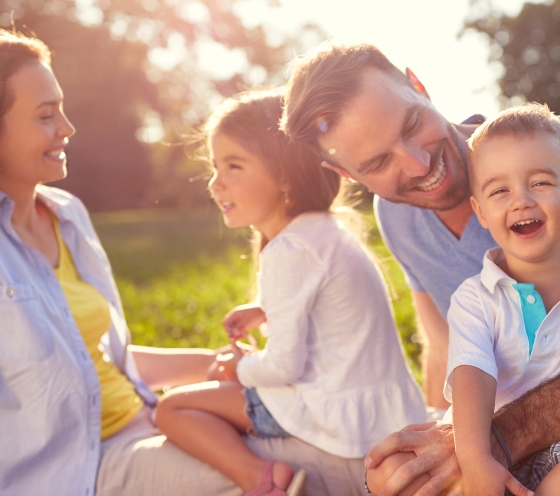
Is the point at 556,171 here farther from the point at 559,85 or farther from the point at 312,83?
the point at 559,85

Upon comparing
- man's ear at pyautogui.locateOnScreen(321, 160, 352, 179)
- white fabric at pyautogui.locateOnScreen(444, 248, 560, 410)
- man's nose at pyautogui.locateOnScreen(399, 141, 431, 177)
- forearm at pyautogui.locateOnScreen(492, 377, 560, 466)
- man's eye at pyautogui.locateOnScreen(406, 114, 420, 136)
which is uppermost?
man's eye at pyautogui.locateOnScreen(406, 114, 420, 136)

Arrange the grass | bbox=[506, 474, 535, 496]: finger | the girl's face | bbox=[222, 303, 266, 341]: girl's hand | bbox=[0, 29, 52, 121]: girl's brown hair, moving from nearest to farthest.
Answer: bbox=[506, 474, 535, 496]: finger → bbox=[0, 29, 52, 121]: girl's brown hair → the girl's face → bbox=[222, 303, 266, 341]: girl's hand → the grass

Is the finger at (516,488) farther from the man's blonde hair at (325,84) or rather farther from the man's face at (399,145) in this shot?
the man's blonde hair at (325,84)

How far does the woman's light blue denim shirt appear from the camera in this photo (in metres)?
2.60

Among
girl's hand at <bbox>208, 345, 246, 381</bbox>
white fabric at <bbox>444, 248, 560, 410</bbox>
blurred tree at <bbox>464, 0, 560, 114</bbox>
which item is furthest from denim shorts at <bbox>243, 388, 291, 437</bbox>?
blurred tree at <bbox>464, 0, 560, 114</bbox>

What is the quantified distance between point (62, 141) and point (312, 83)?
1210 mm

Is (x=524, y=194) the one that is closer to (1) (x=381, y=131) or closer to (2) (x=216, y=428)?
(1) (x=381, y=131)

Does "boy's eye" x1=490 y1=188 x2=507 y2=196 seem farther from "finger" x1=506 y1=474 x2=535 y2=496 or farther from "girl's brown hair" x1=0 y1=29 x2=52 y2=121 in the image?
"girl's brown hair" x1=0 y1=29 x2=52 y2=121

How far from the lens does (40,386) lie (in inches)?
104

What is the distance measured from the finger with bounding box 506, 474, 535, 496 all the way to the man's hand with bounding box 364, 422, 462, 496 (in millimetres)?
152

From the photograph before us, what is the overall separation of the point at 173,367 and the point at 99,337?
2.13 ft

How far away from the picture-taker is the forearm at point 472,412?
1.96m

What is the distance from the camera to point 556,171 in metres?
2.16

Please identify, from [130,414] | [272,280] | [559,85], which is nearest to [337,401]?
[272,280]
